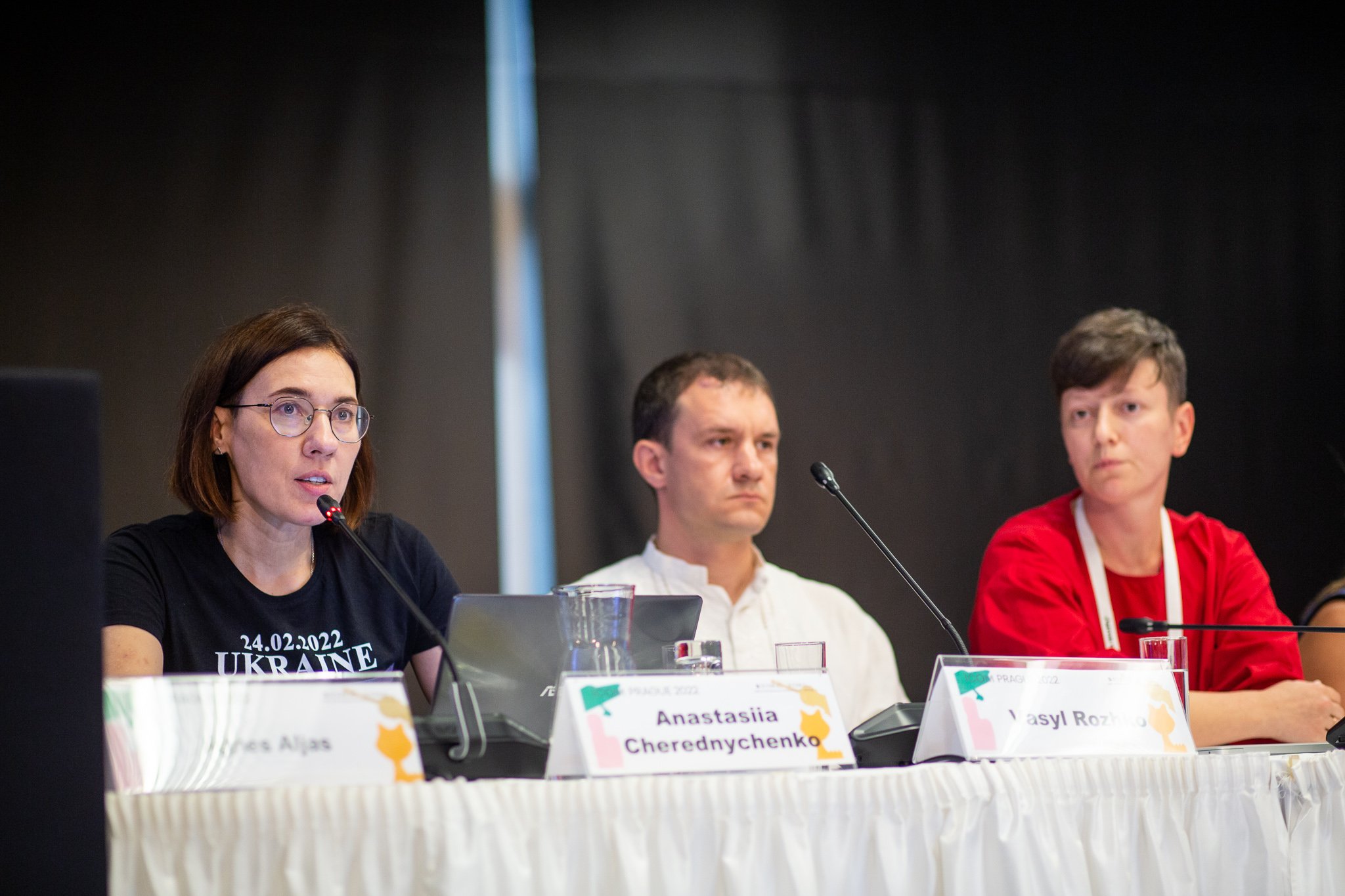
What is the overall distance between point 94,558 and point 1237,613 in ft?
6.63

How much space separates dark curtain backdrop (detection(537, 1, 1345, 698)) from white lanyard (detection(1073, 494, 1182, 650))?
0.89 m

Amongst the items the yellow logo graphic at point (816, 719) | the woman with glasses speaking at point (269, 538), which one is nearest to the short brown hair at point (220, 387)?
the woman with glasses speaking at point (269, 538)

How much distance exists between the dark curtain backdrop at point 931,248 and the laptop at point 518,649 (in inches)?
58.6

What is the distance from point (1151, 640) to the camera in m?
1.55

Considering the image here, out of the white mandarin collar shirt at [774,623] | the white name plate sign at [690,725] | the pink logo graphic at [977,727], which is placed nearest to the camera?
the white name plate sign at [690,725]

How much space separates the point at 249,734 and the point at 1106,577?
5.75ft

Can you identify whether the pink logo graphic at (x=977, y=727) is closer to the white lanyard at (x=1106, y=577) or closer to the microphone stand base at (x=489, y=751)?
the microphone stand base at (x=489, y=751)

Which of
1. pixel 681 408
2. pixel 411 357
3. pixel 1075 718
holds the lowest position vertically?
pixel 1075 718

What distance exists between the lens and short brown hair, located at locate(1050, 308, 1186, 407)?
2348 mm

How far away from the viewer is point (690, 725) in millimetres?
1179

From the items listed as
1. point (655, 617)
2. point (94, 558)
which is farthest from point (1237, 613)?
point (94, 558)

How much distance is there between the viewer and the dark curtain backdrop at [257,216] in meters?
2.78

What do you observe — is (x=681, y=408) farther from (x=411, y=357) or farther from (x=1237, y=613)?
(x=1237, y=613)

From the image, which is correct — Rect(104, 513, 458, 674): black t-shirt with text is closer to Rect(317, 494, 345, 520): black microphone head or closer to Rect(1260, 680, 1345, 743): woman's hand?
Rect(317, 494, 345, 520): black microphone head
